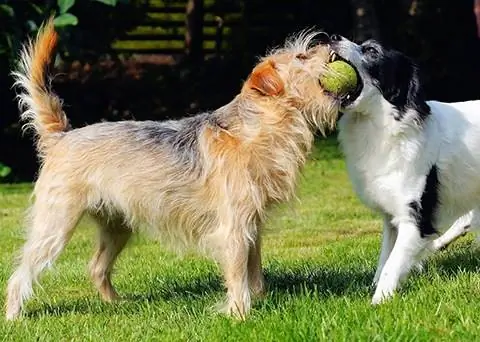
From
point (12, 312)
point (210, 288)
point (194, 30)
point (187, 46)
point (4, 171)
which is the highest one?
point (12, 312)

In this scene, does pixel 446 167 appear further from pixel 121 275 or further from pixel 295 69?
pixel 121 275

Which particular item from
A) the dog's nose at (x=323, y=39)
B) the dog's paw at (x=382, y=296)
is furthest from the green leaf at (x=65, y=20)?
the dog's paw at (x=382, y=296)

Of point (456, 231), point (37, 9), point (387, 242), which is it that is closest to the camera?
point (387, 242)

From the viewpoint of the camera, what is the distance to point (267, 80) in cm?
517

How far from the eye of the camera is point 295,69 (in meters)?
5.17

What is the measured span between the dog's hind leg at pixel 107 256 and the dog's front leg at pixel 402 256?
167 centimetres

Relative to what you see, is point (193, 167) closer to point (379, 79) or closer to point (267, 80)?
point (267, 80)

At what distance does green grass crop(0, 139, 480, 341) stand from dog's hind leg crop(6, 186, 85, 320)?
177mm

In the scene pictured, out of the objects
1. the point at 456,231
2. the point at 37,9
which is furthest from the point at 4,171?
the point at 456,231

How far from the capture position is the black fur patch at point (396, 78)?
5.47 m

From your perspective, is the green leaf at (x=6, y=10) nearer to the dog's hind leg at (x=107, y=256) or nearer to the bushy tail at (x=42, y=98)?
the bushy tail at (x=42, y=98)

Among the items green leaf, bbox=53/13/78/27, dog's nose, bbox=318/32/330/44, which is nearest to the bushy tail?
dog's nose, bbox=318/32/330/44

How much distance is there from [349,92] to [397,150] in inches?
18.5

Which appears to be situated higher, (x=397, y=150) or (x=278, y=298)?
(x=397, y=150)
